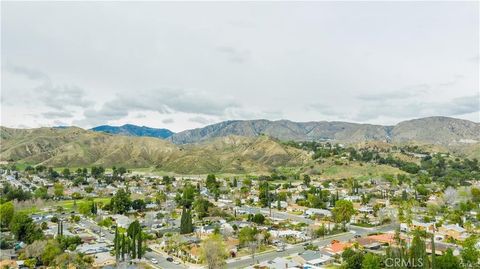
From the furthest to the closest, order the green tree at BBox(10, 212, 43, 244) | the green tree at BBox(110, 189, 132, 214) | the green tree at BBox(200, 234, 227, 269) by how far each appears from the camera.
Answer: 1. the green tree at BBox(110, 189, 132, 214)
2. the green tree at BBox(10, 212, 43, 244)
3. the green tree at BBox(200, 234, 227, 269)

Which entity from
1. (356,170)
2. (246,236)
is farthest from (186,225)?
(356,170)

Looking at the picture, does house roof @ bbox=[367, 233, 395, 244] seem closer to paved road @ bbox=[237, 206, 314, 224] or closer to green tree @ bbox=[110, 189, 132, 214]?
paved road @ bbox=[237, 206, 314, 224]

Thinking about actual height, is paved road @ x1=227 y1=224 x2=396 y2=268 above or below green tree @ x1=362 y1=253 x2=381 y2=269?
below

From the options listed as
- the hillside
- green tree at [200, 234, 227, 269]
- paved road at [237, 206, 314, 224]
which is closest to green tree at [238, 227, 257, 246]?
green tree at [200, 234, 227, 269]

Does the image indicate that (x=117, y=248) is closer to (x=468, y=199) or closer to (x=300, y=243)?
(x=300, y=243)

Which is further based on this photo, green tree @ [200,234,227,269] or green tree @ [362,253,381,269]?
green tree @ [200,234,227,269]

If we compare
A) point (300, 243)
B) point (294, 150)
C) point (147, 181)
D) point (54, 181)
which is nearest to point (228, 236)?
point (300, 243)

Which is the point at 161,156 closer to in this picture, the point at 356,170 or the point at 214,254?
the point at 356,170

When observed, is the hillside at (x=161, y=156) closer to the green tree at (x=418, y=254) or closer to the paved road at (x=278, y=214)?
the paved road at (x=278, y=214)

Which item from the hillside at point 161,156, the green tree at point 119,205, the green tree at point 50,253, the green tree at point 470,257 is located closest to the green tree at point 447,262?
the green tree at point 470,257

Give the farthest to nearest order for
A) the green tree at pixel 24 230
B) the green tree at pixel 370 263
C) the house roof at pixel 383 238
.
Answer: the house roof at pixel 383 238
the green tree at pixel 24 230
the green tree at pixel 370 263

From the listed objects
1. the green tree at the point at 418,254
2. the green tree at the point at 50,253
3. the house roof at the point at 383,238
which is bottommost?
the house roof at the point at 383,238

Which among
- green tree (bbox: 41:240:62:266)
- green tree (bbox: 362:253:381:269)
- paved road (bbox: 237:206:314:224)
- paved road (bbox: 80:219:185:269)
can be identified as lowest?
paved road (bbox: 80:219:185:269)
